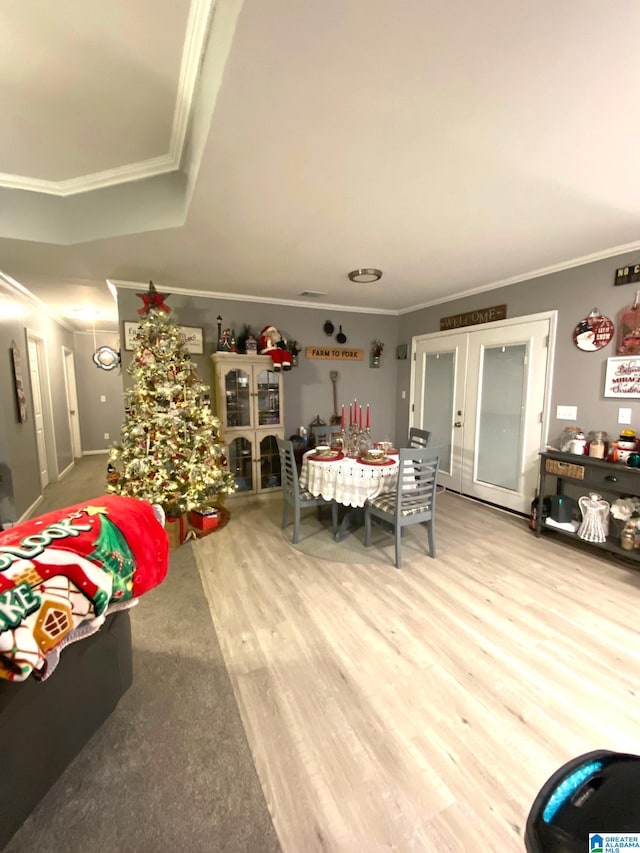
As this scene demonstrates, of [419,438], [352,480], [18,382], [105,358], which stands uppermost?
[105,358]

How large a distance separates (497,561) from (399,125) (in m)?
2.85

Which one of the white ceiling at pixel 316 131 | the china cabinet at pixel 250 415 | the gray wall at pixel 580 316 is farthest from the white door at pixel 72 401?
the gray wall at pixel 580 316

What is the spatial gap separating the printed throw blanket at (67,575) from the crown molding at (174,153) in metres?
1.77

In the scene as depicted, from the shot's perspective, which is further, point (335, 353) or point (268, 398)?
point (335, 353)

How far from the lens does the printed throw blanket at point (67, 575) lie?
853 millimetres

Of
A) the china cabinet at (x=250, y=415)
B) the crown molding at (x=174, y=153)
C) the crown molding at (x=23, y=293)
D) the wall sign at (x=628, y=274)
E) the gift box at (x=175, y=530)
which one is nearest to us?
the crown molding at (x=174, y=153)

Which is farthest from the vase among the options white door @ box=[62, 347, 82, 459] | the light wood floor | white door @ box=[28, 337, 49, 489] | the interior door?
white door @ box=[62, 347, 82, 459]

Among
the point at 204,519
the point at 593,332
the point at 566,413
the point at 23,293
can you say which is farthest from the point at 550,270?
the point at 23,293

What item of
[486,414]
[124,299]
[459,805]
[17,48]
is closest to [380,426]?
[486,414]

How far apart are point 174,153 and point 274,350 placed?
205cm

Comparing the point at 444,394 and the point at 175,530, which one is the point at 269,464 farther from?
the point at 444,394

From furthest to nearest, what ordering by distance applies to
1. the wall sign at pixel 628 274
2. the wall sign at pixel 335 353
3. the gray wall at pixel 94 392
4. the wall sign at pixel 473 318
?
1. the gray wall at pixel 94 392
2. the wall sign at pixel 335 353
3. the wall sign at pixel 473 318
4. the wall sign at pixel 628 274

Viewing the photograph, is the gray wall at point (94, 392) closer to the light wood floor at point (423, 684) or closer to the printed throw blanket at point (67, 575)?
the light wood floor at point (423, 684)

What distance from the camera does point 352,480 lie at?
2.77 m
